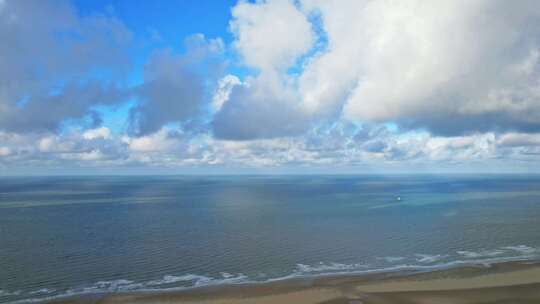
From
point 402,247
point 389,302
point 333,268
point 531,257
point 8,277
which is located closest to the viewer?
point 389,302

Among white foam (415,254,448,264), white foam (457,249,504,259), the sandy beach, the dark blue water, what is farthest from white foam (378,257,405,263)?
white foam (457,249,504,259)

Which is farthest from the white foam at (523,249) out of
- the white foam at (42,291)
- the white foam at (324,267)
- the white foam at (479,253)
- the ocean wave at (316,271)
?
the white foam at (42,291)

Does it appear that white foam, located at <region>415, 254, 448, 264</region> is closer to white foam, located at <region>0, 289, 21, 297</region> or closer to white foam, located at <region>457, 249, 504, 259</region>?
white foam, located at <region>457, 249, 504, 259</region>

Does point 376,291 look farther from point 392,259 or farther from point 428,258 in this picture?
point 428,258

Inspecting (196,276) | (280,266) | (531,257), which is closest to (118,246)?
(196,276)

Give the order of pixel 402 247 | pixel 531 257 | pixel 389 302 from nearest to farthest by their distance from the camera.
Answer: pixel 389 302 < pixel 531 257 < pixel 402 247

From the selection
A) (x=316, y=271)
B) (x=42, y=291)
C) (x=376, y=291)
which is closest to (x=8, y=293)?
(x=42, y=291)

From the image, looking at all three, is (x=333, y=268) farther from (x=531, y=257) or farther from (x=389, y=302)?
(x=531, y=257)

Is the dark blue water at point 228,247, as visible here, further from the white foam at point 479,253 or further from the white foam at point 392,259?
the white foam at point 479,253
